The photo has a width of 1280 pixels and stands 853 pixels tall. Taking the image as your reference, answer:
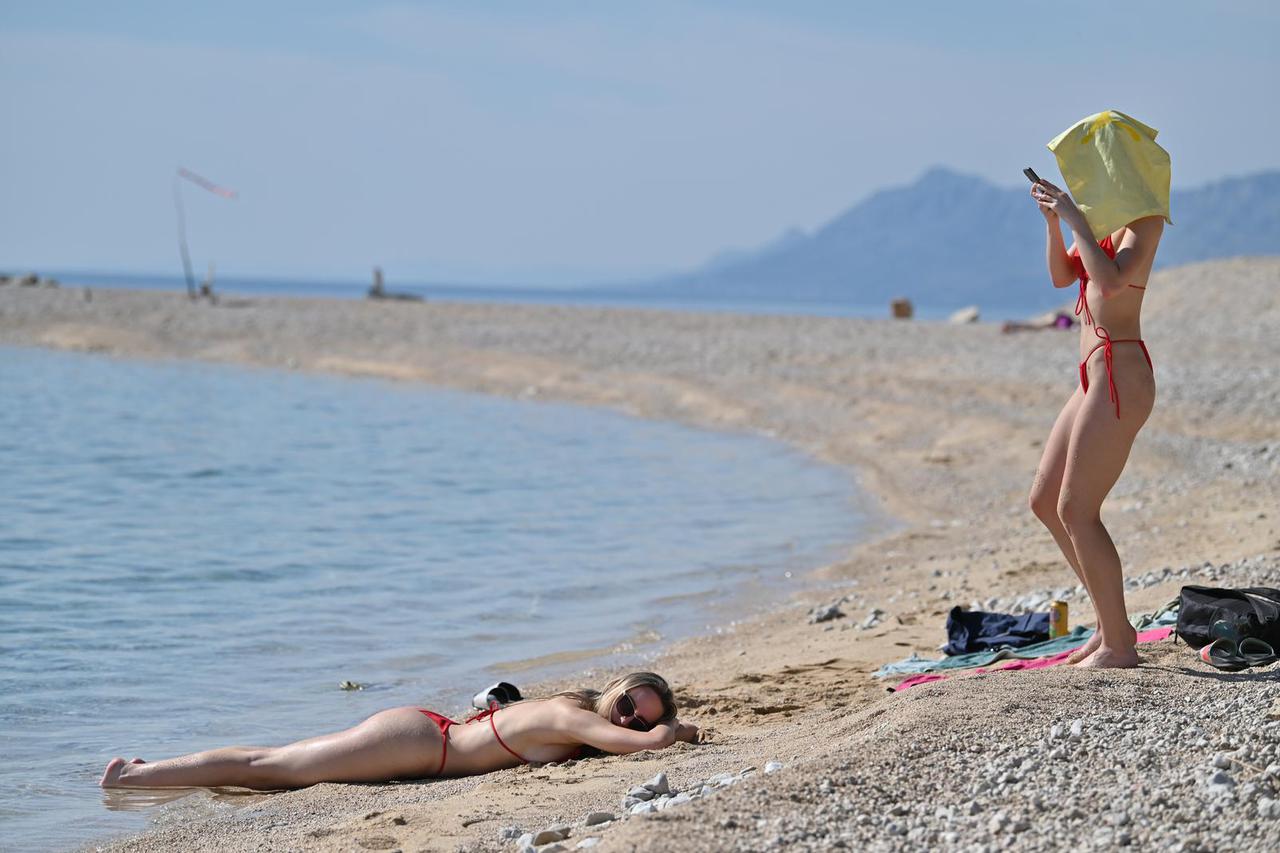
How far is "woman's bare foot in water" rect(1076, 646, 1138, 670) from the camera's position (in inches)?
217

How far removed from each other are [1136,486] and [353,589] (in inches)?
289

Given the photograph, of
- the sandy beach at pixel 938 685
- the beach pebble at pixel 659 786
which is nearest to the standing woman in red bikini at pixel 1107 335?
the sandy beach at pixel 938 685

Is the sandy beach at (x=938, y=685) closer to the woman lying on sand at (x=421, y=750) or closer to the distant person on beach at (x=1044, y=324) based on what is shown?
the woman lying on sand at (x=421, y=750)

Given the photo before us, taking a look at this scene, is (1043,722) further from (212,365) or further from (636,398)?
(212,365)

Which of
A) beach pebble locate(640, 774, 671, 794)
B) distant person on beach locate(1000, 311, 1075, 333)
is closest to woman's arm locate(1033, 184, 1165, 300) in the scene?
beach pebble locate(640, 774, 671, 794)

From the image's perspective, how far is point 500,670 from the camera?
8062 mm

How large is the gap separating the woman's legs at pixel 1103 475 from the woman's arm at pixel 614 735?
1.77 m

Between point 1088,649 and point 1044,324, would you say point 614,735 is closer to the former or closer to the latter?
point 1088,649

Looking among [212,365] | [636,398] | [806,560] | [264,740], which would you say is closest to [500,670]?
[264,740]

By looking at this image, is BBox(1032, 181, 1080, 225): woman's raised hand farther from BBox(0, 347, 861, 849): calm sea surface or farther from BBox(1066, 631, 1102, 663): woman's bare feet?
BBox(0, 347, 861, 849): calm sea surface

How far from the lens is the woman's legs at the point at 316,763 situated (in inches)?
223

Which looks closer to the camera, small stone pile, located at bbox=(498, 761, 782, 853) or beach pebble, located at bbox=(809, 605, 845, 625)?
small stone pile, located at bbox=(498, 761, 782, 853)

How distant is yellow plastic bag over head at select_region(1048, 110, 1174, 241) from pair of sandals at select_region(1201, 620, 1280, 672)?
173 centimetres

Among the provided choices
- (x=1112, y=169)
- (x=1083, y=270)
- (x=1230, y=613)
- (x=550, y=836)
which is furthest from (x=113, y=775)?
Answer: (x=1112, y=169)
